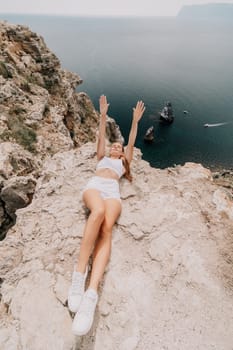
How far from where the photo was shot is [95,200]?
688cm

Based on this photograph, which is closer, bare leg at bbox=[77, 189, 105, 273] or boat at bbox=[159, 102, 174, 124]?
bare leg at bbox=[77, 189, 105, 273]

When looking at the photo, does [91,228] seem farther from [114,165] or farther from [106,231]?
[114,165]

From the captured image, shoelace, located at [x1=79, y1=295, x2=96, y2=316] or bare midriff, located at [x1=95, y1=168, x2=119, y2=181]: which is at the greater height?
bare midriff, located at [x1=95, y1=168, x2=119, y2=181]

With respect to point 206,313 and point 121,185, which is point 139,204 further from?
point 206,313

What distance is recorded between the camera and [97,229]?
621 centimetres

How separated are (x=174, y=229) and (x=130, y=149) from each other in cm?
336

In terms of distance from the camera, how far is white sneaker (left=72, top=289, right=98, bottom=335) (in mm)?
4709

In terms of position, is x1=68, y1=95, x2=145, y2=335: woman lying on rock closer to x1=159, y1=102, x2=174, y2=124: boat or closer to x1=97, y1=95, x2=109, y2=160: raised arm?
x1=97, y1=95, x2=109, y2=160: raised arm

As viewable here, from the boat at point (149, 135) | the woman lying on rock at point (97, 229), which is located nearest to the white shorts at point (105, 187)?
the woman lying on rock at point (97, 229)

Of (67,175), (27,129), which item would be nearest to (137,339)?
(67,175)

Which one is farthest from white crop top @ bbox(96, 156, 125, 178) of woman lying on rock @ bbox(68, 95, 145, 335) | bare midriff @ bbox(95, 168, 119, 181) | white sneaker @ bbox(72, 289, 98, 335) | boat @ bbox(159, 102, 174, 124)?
boat @ bbox(159, 102, 174, 124)

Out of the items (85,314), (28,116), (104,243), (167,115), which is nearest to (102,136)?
(104,243)

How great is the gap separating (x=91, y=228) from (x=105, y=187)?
1.73 m

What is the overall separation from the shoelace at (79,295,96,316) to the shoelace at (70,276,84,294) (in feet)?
0.79
